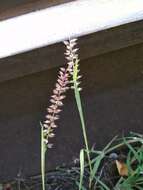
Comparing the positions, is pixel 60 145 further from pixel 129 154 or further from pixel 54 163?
pixel 129 154

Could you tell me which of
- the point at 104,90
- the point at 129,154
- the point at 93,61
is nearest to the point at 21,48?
the point at 93,61

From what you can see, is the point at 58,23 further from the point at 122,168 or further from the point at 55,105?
Result: the point at 122,168

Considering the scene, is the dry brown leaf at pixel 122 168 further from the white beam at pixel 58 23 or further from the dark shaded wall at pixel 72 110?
the white beam at pixel 58 23

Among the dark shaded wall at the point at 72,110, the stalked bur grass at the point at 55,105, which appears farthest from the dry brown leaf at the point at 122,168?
the stalked bur grass at the point at 55,105

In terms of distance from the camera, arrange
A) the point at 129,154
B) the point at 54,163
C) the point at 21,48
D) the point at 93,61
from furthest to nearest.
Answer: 1. the point at 54,163
2. the point at 129,154
3. the point at 93,61
4. the point at 21,48

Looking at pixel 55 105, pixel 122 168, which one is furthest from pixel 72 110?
pixel 55 105

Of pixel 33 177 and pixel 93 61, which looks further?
pixel 33 177

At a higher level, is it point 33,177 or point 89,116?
point 89,116
